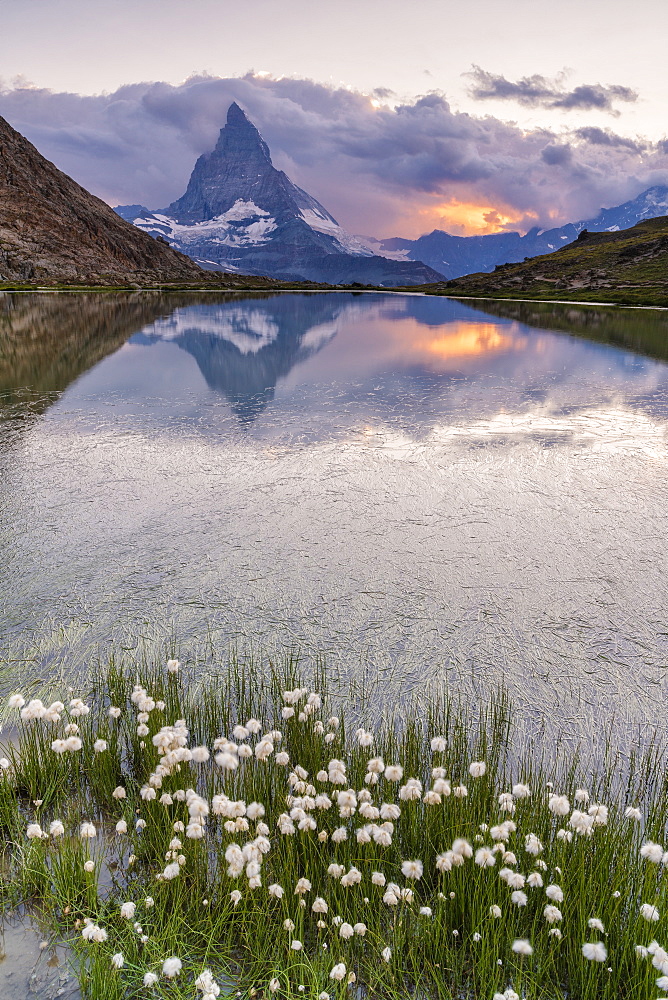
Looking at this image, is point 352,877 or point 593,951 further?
point 352,877

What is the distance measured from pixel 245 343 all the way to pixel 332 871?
43361 millimetres

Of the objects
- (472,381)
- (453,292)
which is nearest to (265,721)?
(472,381)

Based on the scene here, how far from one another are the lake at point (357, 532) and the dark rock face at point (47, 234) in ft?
442

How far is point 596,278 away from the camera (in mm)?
132875

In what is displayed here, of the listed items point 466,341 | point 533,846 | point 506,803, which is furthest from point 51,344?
point 533,846

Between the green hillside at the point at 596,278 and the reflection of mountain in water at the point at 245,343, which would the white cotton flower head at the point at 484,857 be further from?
the green hillside at the point at 596,278

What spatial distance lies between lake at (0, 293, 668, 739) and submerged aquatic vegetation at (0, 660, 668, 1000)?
208 centimetres

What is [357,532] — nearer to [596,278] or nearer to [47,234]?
[596,278]

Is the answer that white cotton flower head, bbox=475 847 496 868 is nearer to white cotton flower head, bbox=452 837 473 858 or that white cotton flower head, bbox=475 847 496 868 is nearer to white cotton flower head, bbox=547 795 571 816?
white cotton flower head, bbox=452 837 473 858

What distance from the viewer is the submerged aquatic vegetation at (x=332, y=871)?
4.17m

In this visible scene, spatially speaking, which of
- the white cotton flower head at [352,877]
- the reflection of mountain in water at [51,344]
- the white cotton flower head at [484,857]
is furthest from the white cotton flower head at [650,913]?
the reflection of mountain in water at [51,344]

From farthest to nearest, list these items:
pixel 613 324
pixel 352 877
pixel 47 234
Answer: pixel 47 234, pixel 613 324, pixel 352 877

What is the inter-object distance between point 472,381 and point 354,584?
23.4 metres

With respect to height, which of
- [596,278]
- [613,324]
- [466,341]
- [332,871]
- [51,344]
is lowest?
[332,871]
